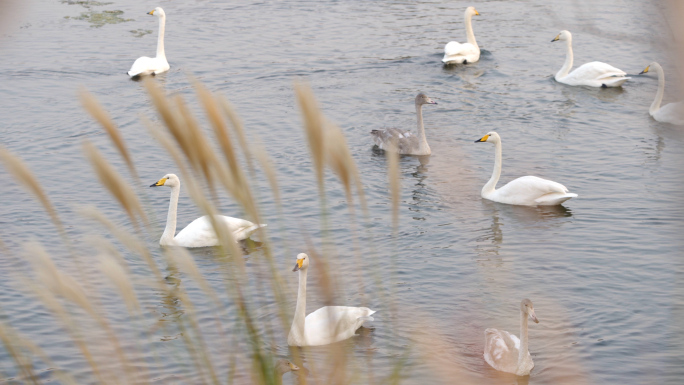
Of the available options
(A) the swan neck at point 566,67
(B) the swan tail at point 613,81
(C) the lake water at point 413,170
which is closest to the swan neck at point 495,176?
(C) the lake water at point 413,170

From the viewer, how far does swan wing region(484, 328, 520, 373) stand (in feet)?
21.9

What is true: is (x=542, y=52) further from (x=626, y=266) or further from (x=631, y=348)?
(x=631, y=348)

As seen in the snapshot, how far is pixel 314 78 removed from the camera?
16672mm

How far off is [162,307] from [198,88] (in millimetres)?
6520

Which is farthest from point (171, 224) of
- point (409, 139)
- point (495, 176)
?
point (409, 139)

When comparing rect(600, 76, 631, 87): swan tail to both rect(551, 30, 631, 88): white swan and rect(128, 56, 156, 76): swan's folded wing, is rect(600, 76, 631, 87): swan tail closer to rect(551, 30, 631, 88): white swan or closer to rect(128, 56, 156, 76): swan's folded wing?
rect(551, 30, 631, 88): white swan

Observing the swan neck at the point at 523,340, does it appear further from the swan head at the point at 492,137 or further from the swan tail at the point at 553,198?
the swan head at the point at 492,137

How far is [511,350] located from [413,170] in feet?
20.4

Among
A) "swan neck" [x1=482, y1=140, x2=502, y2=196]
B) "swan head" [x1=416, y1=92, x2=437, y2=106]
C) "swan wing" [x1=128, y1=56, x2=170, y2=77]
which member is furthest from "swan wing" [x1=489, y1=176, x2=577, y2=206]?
"swan wing" [x1=128, y1=56, x2=170, y2=77]

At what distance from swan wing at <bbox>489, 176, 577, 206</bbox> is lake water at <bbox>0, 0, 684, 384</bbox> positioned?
8.0 inches

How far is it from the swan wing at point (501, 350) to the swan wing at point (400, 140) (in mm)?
6260

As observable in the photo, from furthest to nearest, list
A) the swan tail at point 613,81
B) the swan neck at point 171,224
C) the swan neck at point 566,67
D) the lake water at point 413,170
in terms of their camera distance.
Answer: the swan neck at point 566,67
the swan tail at point 613,81
the swan neck at point 171,224
the lake water at point 413,170

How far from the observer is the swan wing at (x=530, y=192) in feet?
35.1

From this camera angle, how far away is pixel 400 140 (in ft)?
42.6
